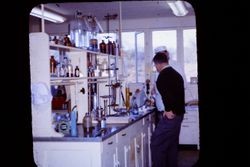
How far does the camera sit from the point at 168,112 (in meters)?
4.20

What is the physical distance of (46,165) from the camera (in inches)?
116

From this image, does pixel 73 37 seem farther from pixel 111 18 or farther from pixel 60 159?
pixel 111 18

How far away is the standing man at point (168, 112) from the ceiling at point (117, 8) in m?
1.87

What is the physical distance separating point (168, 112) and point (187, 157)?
227cm

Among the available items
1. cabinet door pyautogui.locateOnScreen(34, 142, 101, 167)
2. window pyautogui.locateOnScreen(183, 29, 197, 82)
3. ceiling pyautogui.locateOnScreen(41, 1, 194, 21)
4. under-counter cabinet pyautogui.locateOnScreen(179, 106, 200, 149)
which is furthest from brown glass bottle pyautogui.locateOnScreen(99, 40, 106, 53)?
window pyautogui.locateOnScreen(183, 29, 197, 82)

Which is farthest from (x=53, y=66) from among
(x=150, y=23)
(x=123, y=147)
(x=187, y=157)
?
(x=150, y=23)

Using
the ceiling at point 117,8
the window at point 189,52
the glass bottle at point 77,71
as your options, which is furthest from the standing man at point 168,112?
the window at point 189,52

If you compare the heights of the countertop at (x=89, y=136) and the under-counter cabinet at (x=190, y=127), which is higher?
the countertop at (x=89, y=136)

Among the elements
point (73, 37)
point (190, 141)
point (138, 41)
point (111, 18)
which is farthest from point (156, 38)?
point (73, 37)

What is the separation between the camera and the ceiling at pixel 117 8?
5.96 m

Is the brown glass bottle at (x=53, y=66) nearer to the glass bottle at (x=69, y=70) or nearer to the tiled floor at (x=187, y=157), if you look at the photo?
the glass bottle at (x=69, y=70)

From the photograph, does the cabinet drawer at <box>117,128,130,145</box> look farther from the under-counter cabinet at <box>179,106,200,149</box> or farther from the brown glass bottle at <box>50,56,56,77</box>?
the under-counter cabinet at <box>179,106,200,149</box>

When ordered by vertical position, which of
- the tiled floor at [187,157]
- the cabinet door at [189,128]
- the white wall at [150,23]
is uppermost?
the white wall at [150,23]

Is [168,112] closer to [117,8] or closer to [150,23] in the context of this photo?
[117,8]
